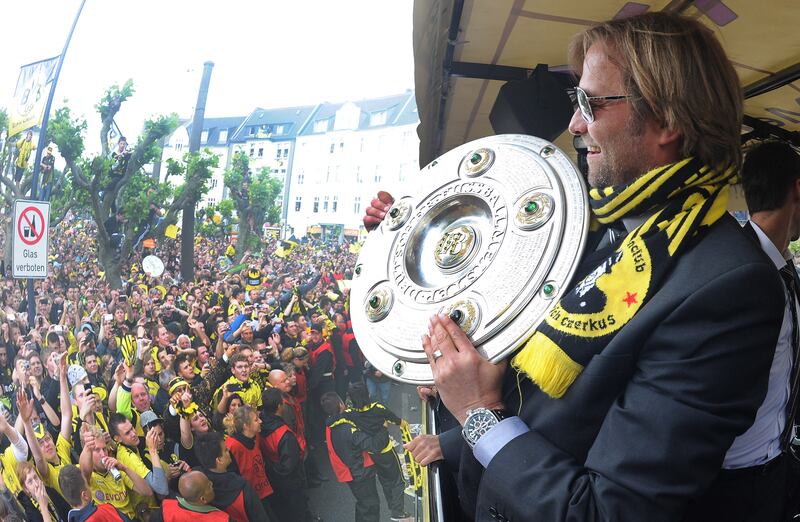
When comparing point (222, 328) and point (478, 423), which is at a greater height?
point (478, 423)

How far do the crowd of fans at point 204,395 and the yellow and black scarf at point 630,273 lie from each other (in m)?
3.37

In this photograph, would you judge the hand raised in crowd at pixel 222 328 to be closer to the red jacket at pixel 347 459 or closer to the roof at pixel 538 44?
the red jacket at pixel 347 459

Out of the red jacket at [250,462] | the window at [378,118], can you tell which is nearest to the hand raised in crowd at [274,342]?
the red jacket at [250,462]

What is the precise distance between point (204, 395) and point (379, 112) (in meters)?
2.40

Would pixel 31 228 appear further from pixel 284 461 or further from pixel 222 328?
pixel 284 461

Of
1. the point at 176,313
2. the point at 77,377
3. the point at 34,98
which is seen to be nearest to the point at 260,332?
the point at 176,313

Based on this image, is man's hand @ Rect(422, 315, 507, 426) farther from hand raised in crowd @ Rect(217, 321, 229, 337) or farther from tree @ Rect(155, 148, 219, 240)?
tree @ Rect(155, 148, 219, 240)

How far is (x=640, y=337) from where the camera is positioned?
91 centimetres

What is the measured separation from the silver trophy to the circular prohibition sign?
487 centimetres

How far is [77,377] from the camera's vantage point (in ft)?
15.9

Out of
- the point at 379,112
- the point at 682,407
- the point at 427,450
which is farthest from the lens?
the point at 379,112

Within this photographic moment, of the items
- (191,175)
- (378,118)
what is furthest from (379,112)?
(191,175)

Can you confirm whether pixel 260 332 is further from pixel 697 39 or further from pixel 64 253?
pixel 697 39

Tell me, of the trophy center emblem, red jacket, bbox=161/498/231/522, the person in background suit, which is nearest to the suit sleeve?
the person in background suit
